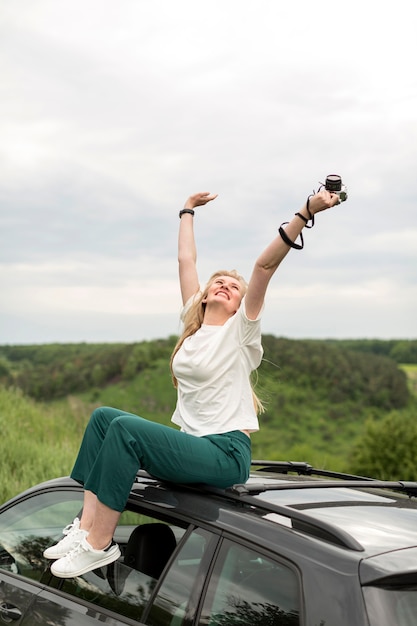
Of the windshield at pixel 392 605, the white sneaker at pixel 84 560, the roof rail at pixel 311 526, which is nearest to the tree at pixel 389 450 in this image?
the white sneaker at pixel 84 560

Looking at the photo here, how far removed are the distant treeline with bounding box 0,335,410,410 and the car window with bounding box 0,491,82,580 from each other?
98.6 ft

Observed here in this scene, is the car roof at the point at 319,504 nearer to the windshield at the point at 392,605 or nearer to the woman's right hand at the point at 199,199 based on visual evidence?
the windshield at the point at 392,605

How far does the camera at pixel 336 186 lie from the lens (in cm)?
376

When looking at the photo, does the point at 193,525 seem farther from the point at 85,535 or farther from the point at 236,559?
the point at 85,535

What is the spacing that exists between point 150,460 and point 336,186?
1.46 metres

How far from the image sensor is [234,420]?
158 inches

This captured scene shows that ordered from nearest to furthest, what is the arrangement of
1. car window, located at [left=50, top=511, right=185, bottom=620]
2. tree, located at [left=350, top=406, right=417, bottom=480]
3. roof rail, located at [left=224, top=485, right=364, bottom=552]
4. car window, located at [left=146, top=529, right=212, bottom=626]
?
roof rail, located at [left=224, top=485, right=364, bottom=552] → car window, located at [left=146, top=529, right=212, bottom=626] → car window, located at [left=50, top=511, right=185, bottom=620] → tree, located at [left=350, top=406, right=417, bottom=480]

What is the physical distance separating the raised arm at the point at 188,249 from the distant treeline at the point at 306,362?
29034 mm

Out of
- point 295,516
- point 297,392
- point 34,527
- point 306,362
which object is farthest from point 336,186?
point 306,362

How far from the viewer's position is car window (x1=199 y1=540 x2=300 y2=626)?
2738 millimetres

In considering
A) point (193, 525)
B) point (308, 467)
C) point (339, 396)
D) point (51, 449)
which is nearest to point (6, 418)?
point (51, 449)

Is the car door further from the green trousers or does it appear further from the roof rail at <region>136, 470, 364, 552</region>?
the roof rail at <region>136, 470, 364, 552</region>

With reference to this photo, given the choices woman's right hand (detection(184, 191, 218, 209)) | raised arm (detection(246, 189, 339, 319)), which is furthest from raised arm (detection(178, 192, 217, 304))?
raised arm (detection(246, 189, 339, 319))

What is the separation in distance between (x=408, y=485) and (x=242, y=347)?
1.02 meters
